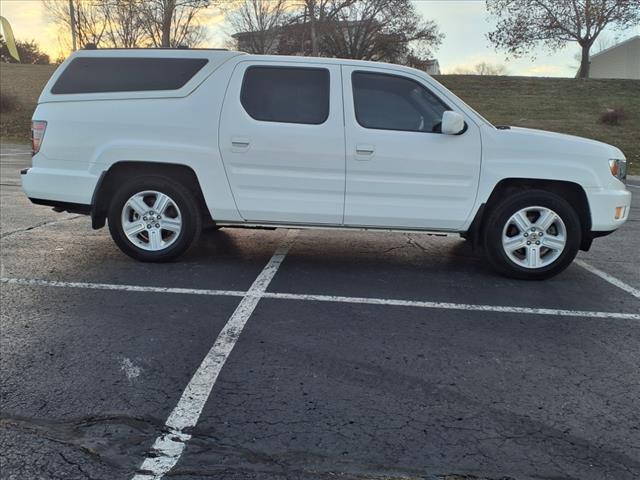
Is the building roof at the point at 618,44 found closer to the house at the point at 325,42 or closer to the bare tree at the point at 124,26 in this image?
the house at the point at 325,42

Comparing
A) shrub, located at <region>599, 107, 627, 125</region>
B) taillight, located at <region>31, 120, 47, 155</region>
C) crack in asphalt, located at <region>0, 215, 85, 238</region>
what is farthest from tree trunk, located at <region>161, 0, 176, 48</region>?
taillight, located at <region>31, 120, 47, 155</region>

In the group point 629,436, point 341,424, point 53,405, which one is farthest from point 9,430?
point 629,436

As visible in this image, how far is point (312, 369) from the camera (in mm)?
3422

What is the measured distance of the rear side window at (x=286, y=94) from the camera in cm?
525

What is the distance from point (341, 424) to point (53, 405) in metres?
1.52

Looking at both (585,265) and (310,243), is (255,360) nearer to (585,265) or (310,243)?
(310,243)

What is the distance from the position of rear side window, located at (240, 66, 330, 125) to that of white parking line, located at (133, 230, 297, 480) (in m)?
1.68

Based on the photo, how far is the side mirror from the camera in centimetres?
496

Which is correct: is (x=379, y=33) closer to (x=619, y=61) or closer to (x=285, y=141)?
(x=619, y=61)

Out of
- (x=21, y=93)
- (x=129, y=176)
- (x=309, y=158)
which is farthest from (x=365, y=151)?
(x=21, y=93)

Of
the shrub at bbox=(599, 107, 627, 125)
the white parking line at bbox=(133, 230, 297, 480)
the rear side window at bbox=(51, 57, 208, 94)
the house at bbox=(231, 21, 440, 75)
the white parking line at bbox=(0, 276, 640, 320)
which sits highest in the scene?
the house at bbox=(231, 21, 440, 75)

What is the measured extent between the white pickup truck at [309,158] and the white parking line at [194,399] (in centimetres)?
119

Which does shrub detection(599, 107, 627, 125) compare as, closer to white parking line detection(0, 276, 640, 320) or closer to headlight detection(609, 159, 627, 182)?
headlight detection(609, 159, 627, 182)

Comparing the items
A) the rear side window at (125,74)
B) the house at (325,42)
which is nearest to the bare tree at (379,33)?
the house at (325,42)
